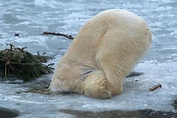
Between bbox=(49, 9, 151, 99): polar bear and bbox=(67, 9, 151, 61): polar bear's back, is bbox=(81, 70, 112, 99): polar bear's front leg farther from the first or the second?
bbox=(67, 9, 151, 61): polar bear's back

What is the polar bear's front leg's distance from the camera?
5.24 m

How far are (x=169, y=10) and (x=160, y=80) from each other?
245 inches

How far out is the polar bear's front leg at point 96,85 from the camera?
17.2 ft

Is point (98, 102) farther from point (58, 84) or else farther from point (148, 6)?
point (148, 6)

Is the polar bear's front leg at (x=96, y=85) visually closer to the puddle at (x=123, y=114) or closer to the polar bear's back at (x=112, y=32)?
the polar bear's back at (x=112, y=32)

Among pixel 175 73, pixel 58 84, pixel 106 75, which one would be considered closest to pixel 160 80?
pixel 175 73

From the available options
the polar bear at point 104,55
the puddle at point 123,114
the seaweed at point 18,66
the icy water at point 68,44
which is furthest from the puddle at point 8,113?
the seaweed at point 18,66

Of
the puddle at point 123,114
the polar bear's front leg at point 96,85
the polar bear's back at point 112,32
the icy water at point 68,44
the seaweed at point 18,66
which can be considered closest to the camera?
the puddle at point 123,114

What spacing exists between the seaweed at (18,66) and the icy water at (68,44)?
23cm

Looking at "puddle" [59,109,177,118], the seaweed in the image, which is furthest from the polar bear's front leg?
the seaweed

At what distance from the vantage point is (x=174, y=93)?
5.35 metres

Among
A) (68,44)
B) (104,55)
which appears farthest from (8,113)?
(68,44)

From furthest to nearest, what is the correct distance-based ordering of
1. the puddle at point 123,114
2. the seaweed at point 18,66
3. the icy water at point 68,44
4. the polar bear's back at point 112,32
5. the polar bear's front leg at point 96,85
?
1. the seaweed at point 18,66
2. the polar bear's back at point 112,32
3. the polar bear's front leg at point 96,85
4. the icy water at point 68,44
5. the puddle at point 123,114

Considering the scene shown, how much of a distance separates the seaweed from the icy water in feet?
0.74
